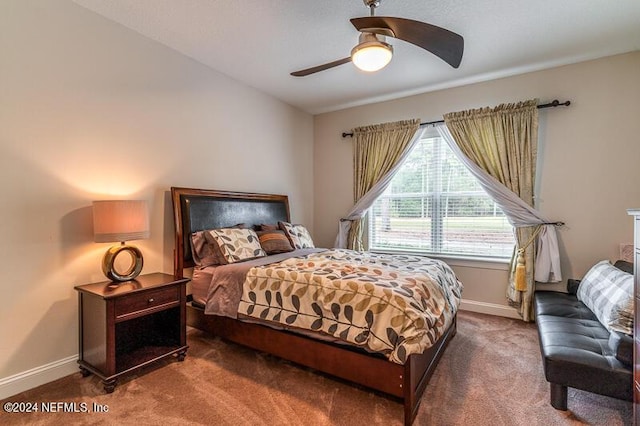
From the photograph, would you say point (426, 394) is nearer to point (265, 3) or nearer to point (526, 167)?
point (526, 167)

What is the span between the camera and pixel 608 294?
218 cm

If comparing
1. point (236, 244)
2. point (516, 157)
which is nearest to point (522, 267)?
point (516, 157)

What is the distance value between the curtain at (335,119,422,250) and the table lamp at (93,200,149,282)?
278cm

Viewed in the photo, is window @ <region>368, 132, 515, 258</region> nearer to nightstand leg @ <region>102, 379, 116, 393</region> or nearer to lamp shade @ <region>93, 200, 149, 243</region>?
lamp shade @ <region>93, 200, 149, 243</region>

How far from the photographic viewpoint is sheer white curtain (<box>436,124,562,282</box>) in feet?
10.4

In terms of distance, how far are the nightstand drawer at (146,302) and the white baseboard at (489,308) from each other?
10.9 feet

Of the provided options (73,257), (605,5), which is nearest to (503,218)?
(605,5)

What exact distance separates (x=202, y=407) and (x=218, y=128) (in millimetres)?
2748

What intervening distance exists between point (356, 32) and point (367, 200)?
7.29 feet

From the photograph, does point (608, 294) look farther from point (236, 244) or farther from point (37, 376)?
point (37, 376)

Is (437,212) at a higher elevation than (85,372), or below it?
higher

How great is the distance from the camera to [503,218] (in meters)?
3.56

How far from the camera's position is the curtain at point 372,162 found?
406cm

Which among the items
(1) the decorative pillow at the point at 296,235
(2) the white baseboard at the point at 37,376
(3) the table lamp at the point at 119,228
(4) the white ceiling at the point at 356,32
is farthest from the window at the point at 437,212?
(2) the white baseboard at the point at 37,376
